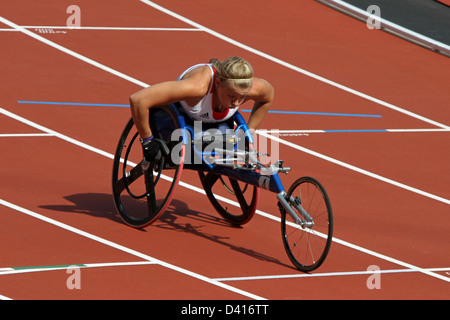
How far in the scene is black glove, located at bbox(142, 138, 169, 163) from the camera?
29.4ft

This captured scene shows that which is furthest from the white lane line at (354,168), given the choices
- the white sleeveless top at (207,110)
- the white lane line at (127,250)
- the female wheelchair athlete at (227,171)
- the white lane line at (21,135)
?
the white lane line at (127,250)

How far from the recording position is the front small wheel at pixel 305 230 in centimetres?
826

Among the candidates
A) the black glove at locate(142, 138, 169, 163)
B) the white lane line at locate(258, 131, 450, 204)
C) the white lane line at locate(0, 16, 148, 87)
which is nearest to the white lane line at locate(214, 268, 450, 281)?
the black glove at locate(142, 138, 169, 163)

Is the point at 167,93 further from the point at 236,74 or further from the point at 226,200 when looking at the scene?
the point at 226,200

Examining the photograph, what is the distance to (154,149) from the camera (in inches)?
355

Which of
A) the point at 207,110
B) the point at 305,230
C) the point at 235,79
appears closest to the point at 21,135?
the point at 207,110

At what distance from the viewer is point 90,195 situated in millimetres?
10203

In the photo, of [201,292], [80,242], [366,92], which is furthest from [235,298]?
[366,92]

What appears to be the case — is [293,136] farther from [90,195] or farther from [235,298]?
[235,298]

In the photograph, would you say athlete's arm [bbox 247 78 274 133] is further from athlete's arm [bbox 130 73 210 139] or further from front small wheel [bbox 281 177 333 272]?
front small wheel [bbox 281 177 333 272]

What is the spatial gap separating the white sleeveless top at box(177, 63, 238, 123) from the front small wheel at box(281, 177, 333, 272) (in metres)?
0.98

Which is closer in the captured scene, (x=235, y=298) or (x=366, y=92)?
(x=235, y=298)

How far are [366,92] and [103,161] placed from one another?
16.1 feet

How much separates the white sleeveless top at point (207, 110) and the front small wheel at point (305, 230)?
98 cm
